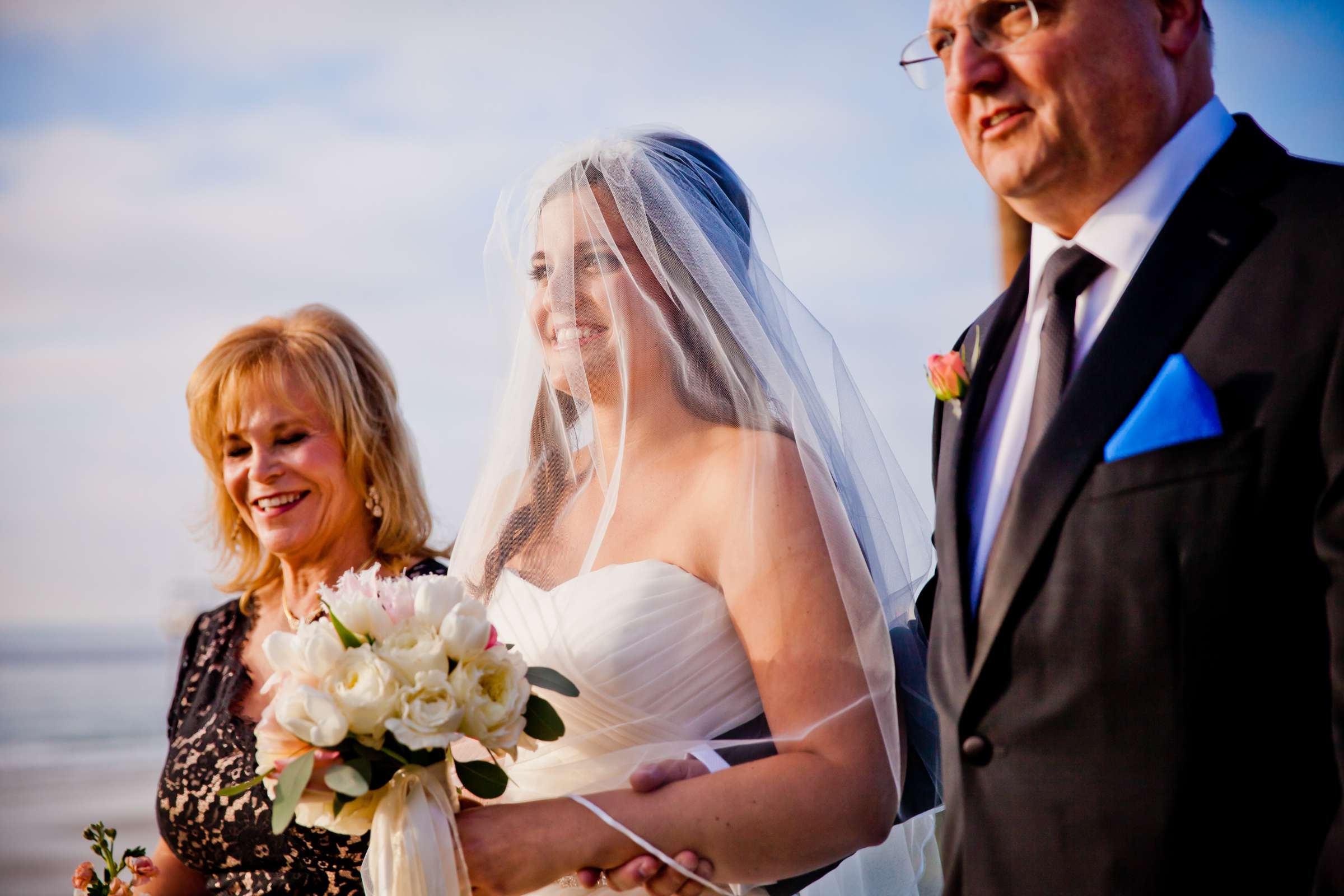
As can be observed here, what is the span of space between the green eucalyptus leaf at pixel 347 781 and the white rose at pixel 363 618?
25 cm

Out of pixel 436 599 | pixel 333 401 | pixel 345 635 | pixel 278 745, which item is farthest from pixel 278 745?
pixel 333 401

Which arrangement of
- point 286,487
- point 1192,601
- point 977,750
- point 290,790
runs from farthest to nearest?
point 286,487 → point 290,790 → point 977,750 → point 1192,601

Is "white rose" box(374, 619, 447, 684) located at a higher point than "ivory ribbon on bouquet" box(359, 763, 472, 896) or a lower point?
higher

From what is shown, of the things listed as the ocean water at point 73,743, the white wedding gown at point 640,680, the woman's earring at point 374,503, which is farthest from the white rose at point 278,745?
the ocean water at point 73,743

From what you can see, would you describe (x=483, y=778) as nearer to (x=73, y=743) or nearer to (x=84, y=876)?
(x=84, y=876)

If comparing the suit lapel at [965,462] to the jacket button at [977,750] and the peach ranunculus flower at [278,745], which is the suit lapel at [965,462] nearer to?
the jacket button at [977,750]

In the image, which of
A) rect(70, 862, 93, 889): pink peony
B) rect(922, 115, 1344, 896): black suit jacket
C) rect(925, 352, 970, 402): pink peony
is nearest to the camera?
rect(922, 115, 1344, 896): black suit jacket

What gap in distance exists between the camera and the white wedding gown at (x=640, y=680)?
2.33m

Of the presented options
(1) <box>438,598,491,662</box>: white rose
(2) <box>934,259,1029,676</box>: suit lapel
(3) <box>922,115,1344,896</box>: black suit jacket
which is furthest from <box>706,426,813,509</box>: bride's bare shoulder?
(3) <box>922,115,1344,896</box>: black suit jacket

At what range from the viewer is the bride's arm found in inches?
82.0

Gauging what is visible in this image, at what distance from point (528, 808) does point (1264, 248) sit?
1575mm

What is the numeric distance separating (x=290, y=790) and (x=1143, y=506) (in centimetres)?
141

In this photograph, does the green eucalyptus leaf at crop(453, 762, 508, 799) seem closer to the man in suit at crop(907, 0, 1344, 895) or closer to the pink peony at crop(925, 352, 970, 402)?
the man in suit at crop(907, 0, 1344, 895)

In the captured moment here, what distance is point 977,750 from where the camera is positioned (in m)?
1.55
